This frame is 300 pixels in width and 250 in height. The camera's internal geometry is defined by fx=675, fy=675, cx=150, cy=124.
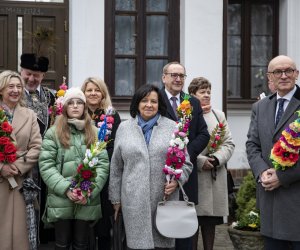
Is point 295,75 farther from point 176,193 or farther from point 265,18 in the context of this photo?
point 265,18

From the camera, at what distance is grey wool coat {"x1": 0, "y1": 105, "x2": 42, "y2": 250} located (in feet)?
20.2

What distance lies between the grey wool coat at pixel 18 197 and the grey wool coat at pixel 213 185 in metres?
1.83

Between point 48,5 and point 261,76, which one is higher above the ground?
point 48,5

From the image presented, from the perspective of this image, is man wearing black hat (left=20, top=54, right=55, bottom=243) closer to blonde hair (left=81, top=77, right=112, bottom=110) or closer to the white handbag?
blonde hair (left=81, top=77, right=112, bottom=110)

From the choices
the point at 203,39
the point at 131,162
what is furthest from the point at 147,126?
the point at 203,39

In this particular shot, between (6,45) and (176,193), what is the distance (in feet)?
17.2

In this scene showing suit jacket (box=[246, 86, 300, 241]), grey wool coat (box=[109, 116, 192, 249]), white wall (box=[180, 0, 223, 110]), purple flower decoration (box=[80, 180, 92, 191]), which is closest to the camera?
suit jacket (box=[246, 86, 300, 241])

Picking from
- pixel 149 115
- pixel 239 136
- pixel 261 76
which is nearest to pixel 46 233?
pixel 149 115

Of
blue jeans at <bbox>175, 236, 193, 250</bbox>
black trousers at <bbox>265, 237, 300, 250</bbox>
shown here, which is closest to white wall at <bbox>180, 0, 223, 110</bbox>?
blue jeans at <bbox>175, 236, 193, 250</bbox>

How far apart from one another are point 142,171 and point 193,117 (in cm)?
141

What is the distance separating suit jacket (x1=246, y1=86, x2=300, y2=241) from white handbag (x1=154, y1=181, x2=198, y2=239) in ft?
1.93

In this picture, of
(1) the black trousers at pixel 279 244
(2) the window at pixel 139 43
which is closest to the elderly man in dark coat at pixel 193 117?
(1) the black trousers at pixel 279 244

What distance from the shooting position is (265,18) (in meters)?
12.4

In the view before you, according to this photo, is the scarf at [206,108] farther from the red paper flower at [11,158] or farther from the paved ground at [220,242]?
the red paper flower at [11,158]
